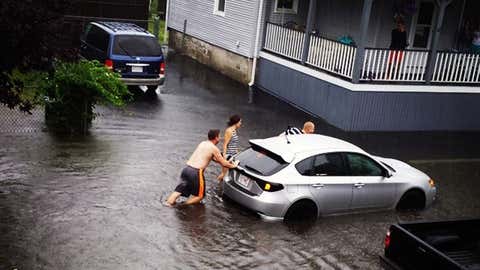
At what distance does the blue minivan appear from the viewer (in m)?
18.3

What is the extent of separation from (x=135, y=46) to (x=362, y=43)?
6.75 metres

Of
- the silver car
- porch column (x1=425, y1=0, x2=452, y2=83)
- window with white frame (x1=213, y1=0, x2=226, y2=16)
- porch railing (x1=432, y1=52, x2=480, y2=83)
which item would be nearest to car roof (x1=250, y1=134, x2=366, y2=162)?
the silver car

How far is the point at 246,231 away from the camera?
33.0ft

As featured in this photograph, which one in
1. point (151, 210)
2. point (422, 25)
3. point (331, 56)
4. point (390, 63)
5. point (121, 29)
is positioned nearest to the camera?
point (151, 210)

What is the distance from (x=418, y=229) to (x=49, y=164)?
709 centimetres

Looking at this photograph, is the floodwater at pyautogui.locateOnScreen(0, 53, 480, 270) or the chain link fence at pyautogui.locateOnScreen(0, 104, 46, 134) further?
the chain link fence at pyautogui.locateOnScreen(0, 104, 46, 134)

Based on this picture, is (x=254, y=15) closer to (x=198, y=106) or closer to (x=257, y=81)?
(x=257, y=81)

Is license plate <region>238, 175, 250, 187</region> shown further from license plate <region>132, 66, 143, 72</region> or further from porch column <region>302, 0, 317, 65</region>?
porch column <region>302, 0, 317, 65</region>

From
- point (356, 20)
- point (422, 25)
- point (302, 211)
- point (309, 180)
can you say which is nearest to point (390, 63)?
point (356, 20)

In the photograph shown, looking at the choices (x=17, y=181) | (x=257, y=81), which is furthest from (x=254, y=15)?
(x=17, y=181)

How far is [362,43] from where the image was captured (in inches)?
654

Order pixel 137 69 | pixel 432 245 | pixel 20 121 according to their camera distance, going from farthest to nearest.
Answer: pixel 137 69, pixel 20 121, pixel 432 245

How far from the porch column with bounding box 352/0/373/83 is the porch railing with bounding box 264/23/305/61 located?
10.1ft

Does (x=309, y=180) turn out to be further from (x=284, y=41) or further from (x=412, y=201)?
(x=284, y=41)
